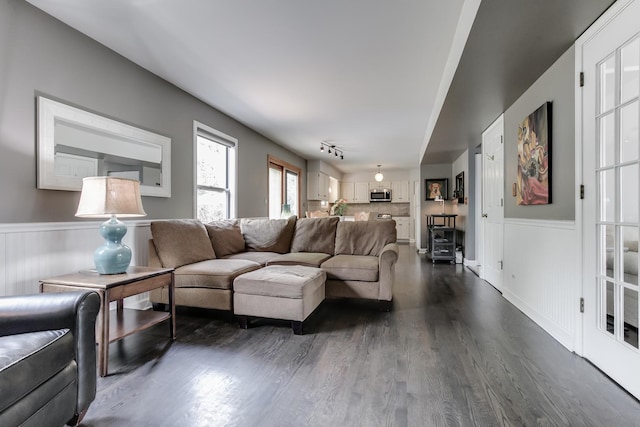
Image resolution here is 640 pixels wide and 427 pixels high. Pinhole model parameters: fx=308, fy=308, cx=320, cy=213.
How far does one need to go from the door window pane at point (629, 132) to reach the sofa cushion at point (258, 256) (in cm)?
295

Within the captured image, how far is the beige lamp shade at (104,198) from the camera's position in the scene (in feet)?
6.79

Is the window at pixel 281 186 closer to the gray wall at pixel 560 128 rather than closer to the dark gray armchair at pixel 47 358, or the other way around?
the gray wall at pixel 560 128

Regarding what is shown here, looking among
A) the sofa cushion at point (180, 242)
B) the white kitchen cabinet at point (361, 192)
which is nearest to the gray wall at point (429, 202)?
the white kitchen cabinet at point (361, 192)

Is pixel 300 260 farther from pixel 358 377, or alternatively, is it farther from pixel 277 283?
pixel 358 377

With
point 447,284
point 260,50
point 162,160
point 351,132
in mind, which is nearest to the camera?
point 260,50

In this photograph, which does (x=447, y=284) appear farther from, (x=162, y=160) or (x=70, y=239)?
(x=70, y=239)

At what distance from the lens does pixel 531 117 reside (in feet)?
9.10

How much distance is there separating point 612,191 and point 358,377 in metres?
1.85

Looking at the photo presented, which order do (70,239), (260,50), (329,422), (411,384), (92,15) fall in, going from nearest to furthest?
(329,422) → (411,384) → (92,15) → (70,239) → (260,50)

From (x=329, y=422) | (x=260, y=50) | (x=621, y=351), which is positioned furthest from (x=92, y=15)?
(x=621, y=351)

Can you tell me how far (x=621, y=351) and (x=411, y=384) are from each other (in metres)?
1.19

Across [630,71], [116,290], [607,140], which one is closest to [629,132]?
[607,140]

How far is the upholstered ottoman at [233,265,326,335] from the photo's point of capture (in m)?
2.46

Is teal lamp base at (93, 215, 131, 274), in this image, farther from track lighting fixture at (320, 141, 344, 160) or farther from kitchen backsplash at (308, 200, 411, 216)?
kitchen backsplash at (308, 200, 411, 216)
